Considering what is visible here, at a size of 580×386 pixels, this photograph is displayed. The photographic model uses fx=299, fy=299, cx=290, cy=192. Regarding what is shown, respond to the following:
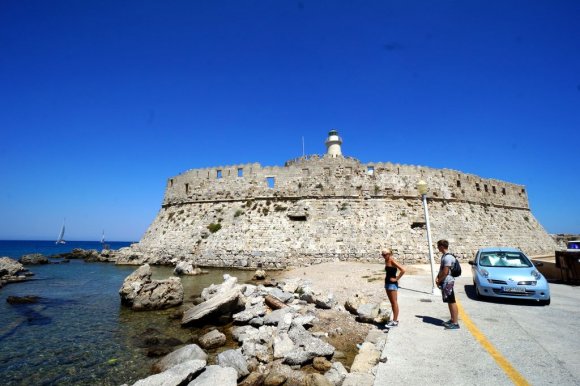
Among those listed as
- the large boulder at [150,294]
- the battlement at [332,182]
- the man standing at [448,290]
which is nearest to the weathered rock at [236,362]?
the man standing at [448,290]

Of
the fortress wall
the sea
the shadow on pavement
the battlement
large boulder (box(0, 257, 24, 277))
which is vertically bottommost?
the sea

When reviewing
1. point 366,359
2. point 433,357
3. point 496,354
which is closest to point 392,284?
point 366,359

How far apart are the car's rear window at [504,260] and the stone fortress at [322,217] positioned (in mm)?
12493

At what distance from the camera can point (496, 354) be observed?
504 centimetres

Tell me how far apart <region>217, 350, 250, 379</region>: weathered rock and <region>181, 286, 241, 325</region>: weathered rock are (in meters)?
3.17

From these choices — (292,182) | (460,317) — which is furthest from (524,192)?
(460,317)

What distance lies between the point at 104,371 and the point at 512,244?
32.5m

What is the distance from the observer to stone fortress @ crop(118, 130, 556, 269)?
23266 mm

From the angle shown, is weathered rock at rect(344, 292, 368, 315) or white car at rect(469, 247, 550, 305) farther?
weathered rock at rect(344, 292, 368, 315)

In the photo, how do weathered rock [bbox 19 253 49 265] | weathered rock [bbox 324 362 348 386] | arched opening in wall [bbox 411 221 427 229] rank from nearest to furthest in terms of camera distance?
weathered rock [bbox 324 362 348 386]
arched opening in wall [bbox 411 221 427 229]
weathered rock [bbox 19 253 49 265]

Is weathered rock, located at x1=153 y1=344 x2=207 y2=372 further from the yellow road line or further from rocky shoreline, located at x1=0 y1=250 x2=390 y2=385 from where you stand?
the yellow road line

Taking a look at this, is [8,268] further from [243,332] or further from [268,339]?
[268,339]

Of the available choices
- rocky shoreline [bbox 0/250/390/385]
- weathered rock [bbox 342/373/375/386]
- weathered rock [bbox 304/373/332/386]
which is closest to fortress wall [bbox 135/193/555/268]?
rocky shoreline [bbox 0/250/390/385]

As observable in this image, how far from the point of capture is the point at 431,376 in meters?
4.34
